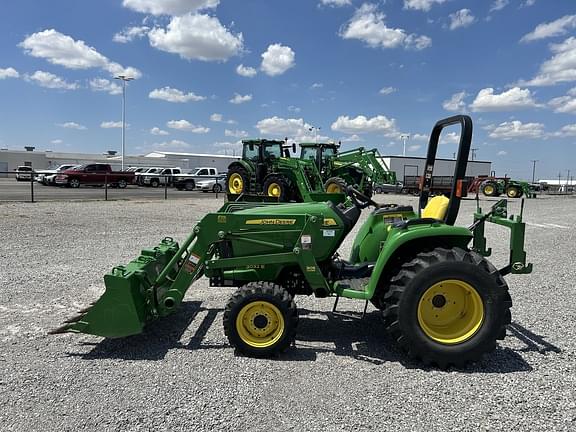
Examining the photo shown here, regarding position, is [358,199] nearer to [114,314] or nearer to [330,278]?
[330,278]

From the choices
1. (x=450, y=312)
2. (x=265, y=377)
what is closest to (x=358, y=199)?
(x=450, y=312)

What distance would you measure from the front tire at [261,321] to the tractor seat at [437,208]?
5.45ft

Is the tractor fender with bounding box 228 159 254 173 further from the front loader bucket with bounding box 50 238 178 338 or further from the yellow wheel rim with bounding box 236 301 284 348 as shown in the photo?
the yellow wheel rim with bounding box 236 301 284 348

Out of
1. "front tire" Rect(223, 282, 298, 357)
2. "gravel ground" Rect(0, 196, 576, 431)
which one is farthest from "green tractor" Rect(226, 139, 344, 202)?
"front tire" Rect(223, 282, 298, 357)

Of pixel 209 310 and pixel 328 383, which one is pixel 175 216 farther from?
pixel 328 383

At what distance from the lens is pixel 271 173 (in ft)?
62.0

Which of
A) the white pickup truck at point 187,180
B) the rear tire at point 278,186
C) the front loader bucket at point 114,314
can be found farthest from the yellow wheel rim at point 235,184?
the front loader bucket at point 114,314

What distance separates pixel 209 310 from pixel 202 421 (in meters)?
2.25

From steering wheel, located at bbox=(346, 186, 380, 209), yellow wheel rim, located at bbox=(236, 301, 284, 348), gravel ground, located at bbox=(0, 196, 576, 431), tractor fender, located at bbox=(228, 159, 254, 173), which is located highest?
tractor fender, located at bbox=(228, 159, 254, 173)

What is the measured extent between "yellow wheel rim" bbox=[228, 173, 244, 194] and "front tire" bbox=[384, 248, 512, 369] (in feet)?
52.8

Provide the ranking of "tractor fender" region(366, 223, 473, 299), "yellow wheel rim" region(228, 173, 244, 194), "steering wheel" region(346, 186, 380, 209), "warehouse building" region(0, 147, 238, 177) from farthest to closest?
1. "warehouse building" region(0, 147, 238, 177)
2. "yellow wheel rim" region(228, 173, 244, 194)
3. "steering wheel" region(346, 186, 380, 209)
4. "tractor fender" region(366, 223, 473, 299)

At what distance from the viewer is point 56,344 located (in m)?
3.96

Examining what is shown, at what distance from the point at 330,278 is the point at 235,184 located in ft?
51.7

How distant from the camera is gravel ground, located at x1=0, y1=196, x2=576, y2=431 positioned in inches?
112
